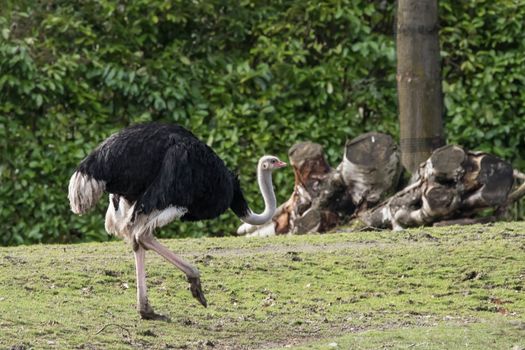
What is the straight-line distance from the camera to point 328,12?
53.4 ft

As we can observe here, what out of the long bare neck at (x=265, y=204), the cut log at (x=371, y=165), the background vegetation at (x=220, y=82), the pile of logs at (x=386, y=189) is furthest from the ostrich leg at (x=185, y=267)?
the background vegetation at (x=220, y=82)

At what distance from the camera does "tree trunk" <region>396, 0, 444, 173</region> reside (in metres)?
14.6

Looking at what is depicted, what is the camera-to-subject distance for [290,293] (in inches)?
420

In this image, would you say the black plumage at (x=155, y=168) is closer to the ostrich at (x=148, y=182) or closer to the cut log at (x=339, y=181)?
the ostrich at (x=148, y=182)

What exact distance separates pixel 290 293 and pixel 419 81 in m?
4.64

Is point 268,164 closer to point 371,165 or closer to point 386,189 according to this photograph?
point 371,165

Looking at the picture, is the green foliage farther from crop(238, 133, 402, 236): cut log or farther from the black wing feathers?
the black wing feathers

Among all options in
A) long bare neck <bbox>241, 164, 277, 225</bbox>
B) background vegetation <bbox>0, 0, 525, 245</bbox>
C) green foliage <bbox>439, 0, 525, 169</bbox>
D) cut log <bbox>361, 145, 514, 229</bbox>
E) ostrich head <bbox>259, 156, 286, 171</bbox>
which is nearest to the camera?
long bare neck <bbox>241, 164, 277, 225</bbox>

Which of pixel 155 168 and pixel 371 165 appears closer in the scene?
pixel 155 168

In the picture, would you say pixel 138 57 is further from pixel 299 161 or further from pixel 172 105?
pixel 299 161

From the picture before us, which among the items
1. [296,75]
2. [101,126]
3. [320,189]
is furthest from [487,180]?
[101,126]

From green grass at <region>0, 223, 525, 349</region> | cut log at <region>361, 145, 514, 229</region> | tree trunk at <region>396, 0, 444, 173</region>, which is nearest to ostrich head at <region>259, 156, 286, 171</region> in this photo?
green grass at <region>0, 223, 525, 349</region>

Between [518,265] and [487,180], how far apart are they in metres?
2.10

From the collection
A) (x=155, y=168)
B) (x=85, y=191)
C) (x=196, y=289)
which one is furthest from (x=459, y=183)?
(x=85, y=191)
